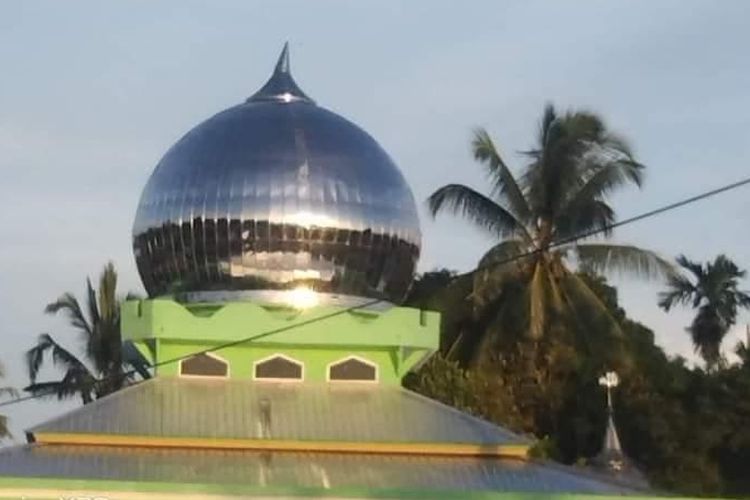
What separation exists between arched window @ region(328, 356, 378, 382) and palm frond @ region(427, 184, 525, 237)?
46.8 ft

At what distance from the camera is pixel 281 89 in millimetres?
23844

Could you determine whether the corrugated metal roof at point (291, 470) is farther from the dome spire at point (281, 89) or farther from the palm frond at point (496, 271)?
the palm frond at point (496, 271)

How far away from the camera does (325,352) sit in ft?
73.0

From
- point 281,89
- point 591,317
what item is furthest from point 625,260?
point 281,89

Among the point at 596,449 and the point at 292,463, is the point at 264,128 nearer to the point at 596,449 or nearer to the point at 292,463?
the point at 292,463

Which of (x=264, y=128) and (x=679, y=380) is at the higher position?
(x=264, y=128)

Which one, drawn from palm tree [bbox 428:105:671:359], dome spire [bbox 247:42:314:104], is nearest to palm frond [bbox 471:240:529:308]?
palm tree [bbox 428:105:671:359]

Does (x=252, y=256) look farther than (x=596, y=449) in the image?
No

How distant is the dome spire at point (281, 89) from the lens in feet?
77.8

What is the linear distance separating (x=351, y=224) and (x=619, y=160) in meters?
15.3

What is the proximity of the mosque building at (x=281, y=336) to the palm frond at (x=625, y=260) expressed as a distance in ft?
41.1

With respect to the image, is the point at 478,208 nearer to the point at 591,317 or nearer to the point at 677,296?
the point at 591,317

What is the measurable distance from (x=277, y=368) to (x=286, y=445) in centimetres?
172

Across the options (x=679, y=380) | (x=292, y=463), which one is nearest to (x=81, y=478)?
(x=292, y=463)
